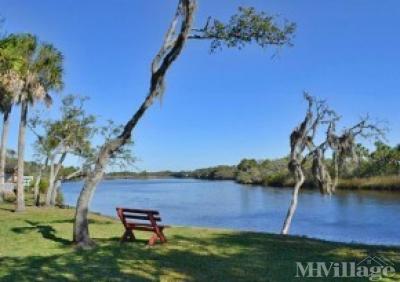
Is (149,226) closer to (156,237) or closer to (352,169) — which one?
(156,237)

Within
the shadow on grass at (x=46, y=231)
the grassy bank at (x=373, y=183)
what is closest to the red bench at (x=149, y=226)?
the shadow on grass at (x=46, y=231)

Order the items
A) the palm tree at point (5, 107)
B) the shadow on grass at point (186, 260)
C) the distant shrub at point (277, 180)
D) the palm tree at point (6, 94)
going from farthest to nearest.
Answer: the distant shrub at point (277, 180), the palm tree at point (5, 107), the palm tree at point (6, 94), the shadow on grass at point (186, 260)

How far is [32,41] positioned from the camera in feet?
85.3

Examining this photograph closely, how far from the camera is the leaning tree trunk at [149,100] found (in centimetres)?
1180

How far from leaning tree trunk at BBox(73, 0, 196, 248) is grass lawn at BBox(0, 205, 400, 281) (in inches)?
21.5

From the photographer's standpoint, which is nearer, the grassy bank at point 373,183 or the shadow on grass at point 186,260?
the shadow on grass at point 186,260

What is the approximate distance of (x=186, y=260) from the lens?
Result: 32.9 feet

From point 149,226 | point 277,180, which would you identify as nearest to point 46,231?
point 149,226

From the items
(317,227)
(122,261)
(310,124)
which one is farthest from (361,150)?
(122,261)

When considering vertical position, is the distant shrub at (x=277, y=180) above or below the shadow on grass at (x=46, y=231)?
above

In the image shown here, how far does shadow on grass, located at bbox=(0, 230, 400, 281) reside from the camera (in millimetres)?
8602

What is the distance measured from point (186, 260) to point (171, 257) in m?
0.42

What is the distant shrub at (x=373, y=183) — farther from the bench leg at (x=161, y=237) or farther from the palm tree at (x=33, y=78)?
the bench leg at (x=161, y=237)

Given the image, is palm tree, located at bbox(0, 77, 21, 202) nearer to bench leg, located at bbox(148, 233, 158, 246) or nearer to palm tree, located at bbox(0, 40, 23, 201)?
palm tree, located at bbox(0, 40, 23, 201)
